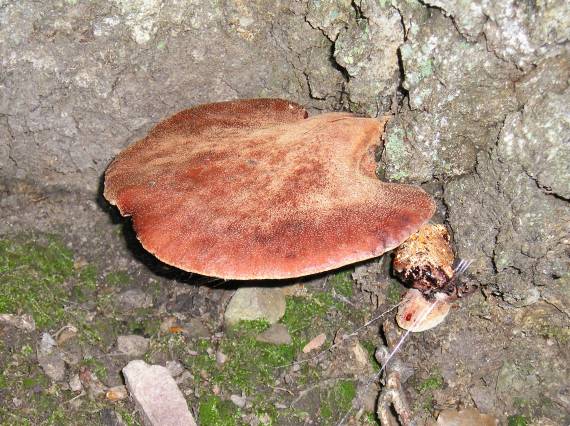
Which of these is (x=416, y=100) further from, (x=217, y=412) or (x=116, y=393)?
(x=116, y=393)

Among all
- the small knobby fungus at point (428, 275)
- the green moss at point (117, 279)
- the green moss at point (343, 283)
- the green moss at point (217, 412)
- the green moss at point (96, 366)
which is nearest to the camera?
the small knobby fungus at point (428, 275)

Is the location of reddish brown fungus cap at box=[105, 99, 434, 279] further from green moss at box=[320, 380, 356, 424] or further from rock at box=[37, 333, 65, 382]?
green moss at box=[320, 380, 356, 424]

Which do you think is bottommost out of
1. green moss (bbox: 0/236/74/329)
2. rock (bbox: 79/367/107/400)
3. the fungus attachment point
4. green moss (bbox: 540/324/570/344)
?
rock (bbox: 79/367/107/400)

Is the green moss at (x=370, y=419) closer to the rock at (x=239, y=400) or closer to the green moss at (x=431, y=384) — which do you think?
the green moss at (x=431, y=384)

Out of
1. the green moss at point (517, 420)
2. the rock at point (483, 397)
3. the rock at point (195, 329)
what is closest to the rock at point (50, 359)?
the rock at point (195, 329)

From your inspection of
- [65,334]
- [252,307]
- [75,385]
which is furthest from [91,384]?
[252,307]

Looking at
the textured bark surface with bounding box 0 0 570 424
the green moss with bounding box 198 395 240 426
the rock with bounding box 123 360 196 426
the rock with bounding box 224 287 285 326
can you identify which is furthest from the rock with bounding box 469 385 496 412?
the rock with bounding box 123 360 196 426
